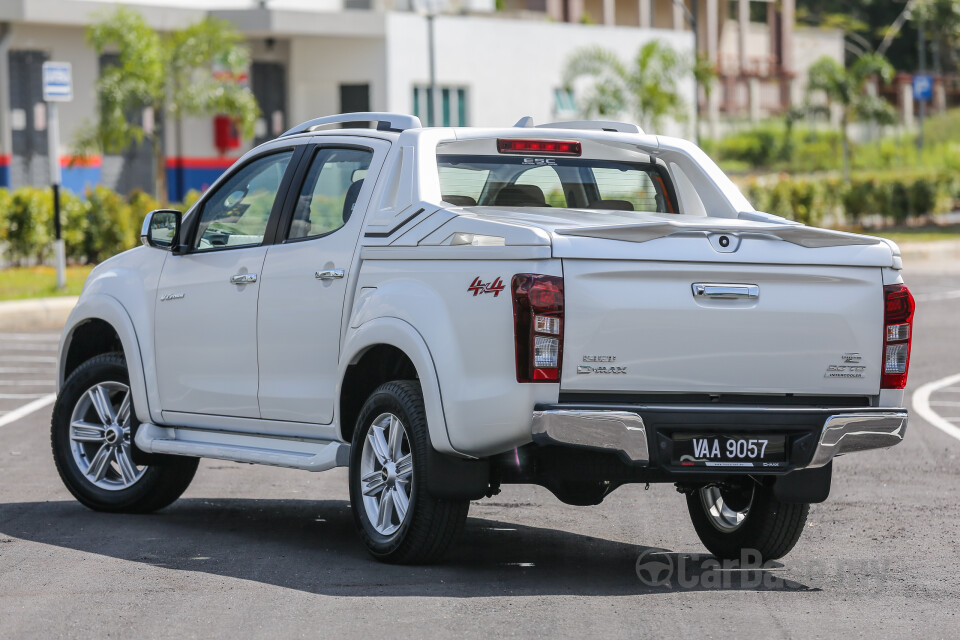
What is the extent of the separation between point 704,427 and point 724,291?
1.76 ft

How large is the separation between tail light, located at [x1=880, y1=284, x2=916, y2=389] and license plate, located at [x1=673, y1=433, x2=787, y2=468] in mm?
571

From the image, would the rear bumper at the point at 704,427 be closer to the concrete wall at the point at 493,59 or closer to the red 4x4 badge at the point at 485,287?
the red 4x4 badge at the point at 485,287

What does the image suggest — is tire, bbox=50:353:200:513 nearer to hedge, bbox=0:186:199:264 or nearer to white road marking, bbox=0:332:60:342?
white road marking, bbox=0:332:60:342

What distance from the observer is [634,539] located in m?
8.02

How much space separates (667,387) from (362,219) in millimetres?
1709

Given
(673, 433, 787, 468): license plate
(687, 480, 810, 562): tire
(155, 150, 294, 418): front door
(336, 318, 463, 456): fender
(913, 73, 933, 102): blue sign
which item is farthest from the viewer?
(913, 73, 933, 102): blue sign

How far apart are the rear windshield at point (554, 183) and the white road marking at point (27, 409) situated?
5.65m

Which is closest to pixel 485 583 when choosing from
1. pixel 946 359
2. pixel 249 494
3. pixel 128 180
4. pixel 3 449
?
pixel 249 494

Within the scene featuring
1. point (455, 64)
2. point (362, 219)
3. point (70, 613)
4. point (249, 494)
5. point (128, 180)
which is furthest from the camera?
point (455, 64)

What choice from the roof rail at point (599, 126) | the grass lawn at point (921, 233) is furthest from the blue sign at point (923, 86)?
the roof rail at point (599, 126)

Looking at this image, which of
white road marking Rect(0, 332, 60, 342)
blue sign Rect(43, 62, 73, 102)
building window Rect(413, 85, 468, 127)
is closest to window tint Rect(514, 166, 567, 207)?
white road marking Rect(0, 332, 60, 342)

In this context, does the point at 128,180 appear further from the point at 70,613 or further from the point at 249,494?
the point at 70,613

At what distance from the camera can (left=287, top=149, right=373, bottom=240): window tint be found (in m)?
7.67

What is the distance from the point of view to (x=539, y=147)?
7922 millimetres
